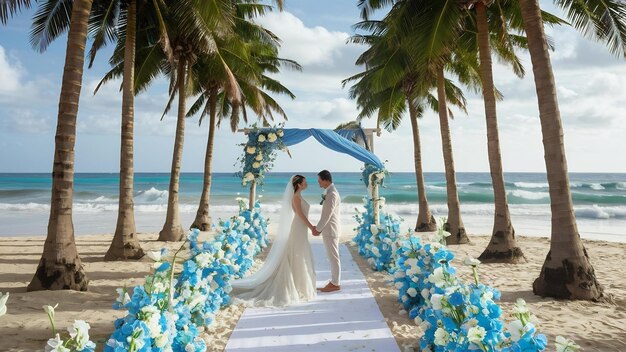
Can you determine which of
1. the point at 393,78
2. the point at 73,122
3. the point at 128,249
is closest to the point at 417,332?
the point at 73,122

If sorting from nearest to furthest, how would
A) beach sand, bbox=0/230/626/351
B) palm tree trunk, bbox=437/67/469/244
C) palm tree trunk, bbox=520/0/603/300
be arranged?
1. beach sand, bbox=0/230/626/351
2. palm tree trunk, bbox=520/0/603/300
3. palm tree trunk, bbox=437/67/469/244

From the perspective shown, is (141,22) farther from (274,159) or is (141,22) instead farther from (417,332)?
(417,332)

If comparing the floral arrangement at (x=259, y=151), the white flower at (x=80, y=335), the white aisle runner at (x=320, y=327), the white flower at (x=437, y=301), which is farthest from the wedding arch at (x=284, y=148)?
the white flower at (x=80, y=335)

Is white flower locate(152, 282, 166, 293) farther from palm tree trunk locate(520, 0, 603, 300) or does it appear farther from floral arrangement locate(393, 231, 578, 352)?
palm tree trunk locate(520, 0, 603, 300)

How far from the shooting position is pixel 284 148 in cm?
1015

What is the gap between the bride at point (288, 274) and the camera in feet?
18.8

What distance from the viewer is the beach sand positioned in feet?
13.9

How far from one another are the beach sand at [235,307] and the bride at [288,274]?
1.73ft

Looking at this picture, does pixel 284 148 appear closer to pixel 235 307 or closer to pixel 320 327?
pixel 235 307

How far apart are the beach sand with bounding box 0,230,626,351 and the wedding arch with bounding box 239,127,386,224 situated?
2.36 m

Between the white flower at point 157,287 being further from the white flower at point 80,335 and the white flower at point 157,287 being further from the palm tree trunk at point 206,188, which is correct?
the palm tree trunk at point 206,188

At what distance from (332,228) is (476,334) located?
4054 millimetres

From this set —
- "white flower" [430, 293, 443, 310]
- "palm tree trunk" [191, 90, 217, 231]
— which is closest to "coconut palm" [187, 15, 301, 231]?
"palm tree trunk" [191, 90, 217, 231]

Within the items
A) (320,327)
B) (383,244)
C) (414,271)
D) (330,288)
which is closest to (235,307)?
(320,327)
